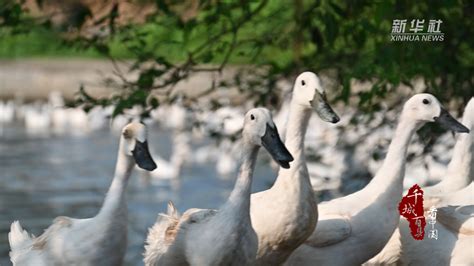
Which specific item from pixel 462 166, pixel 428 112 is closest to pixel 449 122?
pixel 428 112

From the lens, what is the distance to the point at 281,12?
10352 millimetres

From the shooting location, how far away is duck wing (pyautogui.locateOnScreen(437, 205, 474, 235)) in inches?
275

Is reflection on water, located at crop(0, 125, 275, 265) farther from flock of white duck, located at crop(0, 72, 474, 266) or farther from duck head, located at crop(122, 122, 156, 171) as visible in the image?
duck head, located at crop(122, 122, 156, 171)

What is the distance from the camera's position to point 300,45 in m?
10.5

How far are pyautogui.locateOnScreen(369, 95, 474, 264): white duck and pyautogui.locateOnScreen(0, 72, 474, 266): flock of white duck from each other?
16mm

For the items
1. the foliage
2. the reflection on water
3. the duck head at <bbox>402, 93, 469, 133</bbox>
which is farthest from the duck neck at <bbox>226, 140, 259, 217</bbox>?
the reflection on water

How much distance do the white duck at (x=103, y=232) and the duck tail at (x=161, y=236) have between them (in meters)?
0.34

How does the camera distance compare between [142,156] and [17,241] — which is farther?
[17,241]

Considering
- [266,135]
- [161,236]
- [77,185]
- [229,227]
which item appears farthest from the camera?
[77,185]

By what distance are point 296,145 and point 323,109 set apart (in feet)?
0.90

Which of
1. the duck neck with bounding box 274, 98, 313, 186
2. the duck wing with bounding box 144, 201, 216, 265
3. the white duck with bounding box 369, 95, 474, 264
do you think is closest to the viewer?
the duck wing with bounding box 144, 201, 216, 265

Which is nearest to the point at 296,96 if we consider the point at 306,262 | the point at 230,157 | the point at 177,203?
the point at 306,262

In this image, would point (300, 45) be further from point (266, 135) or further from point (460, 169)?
point (266, 135)

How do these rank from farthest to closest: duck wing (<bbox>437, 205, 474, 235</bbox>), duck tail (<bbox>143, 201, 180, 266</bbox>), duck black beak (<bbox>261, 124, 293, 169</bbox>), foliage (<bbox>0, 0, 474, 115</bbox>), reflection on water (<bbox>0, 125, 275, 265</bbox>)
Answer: reflection on water (<bbox>0, 125, 275, 265</bbox>) < foliage (<bbox>0, 0, 474, 115</bbox>) < duck wing (<bbox>437, 205, 474, 235</bbox>) < duck tail (<bbox>143, 201, 180, 266</bbox>) < duck black beak (<bbox>261, 124, 293, 169</bbox>)
